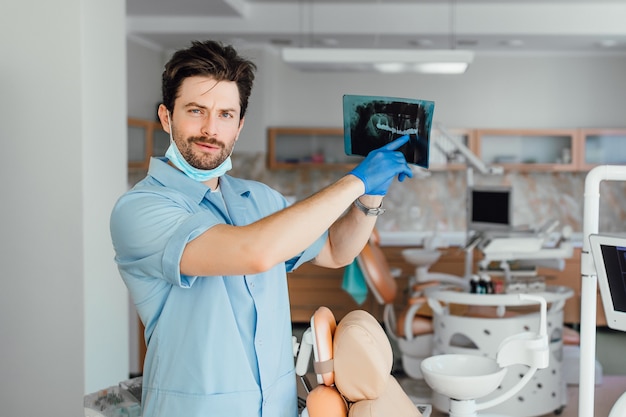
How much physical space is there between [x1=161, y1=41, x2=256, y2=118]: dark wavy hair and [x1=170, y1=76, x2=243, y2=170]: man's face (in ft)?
0.05

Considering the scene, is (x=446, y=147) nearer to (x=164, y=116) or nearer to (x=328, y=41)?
(x=328, y=41)

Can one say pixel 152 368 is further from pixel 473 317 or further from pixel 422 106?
pixel 473 317

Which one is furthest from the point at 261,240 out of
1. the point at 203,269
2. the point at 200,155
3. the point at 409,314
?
the point at 409,314

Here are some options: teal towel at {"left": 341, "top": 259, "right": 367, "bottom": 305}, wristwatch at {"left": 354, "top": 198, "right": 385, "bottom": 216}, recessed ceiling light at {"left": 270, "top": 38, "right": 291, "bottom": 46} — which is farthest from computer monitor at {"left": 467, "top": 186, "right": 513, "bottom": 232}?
wristwatch at {"left": 354, "top": 198, "right": 385, "bottom": 216}

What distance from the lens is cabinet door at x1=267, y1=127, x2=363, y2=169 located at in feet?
22.6

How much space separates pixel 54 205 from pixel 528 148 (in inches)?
202

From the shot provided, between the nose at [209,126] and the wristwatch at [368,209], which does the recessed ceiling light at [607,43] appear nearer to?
the wristwatch at [368,209]

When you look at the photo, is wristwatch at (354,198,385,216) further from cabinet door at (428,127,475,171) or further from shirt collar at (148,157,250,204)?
cabinet door at (428,127,475,171)

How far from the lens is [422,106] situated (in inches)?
68.4

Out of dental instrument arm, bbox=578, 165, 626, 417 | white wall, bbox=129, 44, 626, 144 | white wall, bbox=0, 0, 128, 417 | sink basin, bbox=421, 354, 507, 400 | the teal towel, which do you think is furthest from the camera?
white wall, bbox=129, 44, 626, 144

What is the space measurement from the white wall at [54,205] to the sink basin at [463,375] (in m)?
1.45

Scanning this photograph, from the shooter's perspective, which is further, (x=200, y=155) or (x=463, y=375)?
(x=463, y=375)

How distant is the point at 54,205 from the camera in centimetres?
290

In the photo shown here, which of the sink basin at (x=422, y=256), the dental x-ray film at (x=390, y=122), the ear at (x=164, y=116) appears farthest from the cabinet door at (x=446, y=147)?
the ear at (x=164, y=116)
